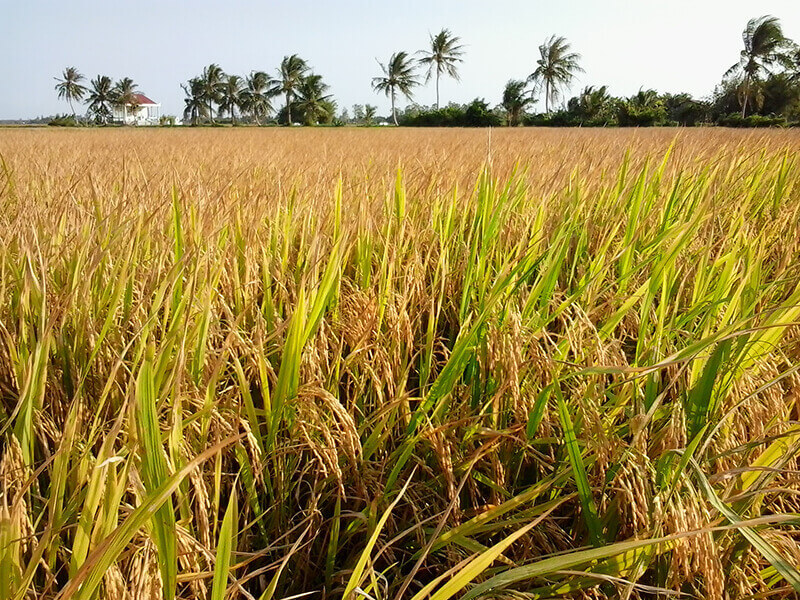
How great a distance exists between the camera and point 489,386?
1.02 metres

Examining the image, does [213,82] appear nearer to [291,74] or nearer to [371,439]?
[291,74]

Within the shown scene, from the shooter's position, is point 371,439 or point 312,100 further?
point 312,100

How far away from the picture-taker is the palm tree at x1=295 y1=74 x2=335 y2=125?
43438mm

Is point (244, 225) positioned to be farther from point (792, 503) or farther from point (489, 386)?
point (792, 503)

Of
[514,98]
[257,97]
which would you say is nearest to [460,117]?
[514,98]

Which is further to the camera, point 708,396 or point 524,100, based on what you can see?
point 524,100

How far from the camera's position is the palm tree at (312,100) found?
4344 cm

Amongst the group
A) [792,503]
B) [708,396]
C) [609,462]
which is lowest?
[792,503]

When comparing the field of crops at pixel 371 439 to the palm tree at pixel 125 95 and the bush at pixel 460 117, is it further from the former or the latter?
the palm tree at pixel 125 95

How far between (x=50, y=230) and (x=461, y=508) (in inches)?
40.5

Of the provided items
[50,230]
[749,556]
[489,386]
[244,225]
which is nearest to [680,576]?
[749,556]

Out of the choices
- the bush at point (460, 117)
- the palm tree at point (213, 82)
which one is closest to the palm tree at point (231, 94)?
the palm tree at point (213, 82)

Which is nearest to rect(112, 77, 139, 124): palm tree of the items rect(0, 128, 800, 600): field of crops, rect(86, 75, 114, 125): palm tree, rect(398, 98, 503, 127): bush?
rect(86, 75, 114, 125): palm tree

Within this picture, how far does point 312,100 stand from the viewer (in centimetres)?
4362
